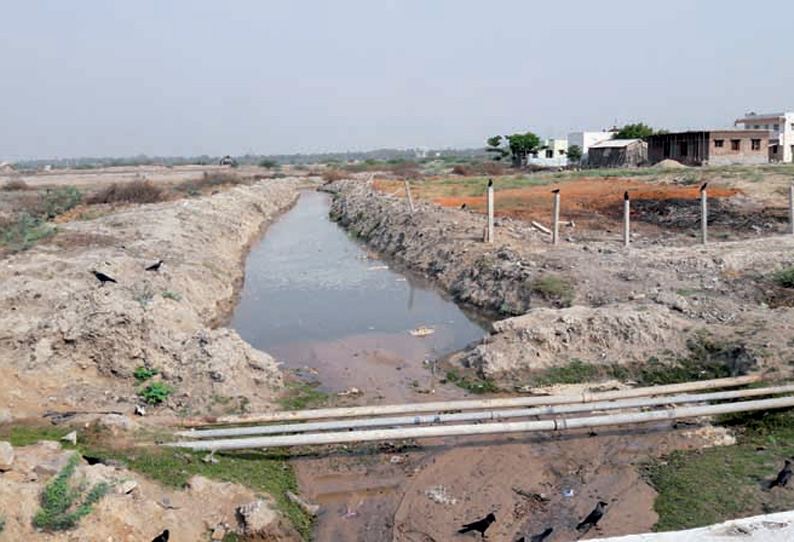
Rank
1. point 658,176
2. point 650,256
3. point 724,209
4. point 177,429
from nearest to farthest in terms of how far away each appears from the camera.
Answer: point 177,429
point 650,256
point 724,209
point 658,176

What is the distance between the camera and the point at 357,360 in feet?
37.6

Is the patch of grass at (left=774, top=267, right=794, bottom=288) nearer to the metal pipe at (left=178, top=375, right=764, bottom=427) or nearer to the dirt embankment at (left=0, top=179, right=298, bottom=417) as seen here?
the metal pipe at (left=178, top=375, right=764, bottom=427)

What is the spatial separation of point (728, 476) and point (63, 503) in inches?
233

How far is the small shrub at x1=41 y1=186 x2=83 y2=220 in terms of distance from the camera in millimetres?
28859

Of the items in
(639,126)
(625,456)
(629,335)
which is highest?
(639,126)

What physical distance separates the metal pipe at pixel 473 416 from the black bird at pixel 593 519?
1637 mm

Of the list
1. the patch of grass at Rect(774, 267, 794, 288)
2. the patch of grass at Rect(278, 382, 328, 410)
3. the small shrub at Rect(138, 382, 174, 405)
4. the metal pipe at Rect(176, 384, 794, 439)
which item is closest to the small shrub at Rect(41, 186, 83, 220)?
the small shrub at Rect(138, 382, 174, 405)

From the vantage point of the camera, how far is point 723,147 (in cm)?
4466

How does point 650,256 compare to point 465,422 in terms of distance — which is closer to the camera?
point 465,422

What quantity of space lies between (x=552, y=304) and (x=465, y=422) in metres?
5.08

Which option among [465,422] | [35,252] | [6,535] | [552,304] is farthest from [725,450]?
[35,252]

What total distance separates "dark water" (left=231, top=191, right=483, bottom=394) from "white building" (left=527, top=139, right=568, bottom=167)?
5251cm

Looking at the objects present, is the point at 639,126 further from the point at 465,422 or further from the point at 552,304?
the point at 465,422

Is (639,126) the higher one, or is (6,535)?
(639,126)
